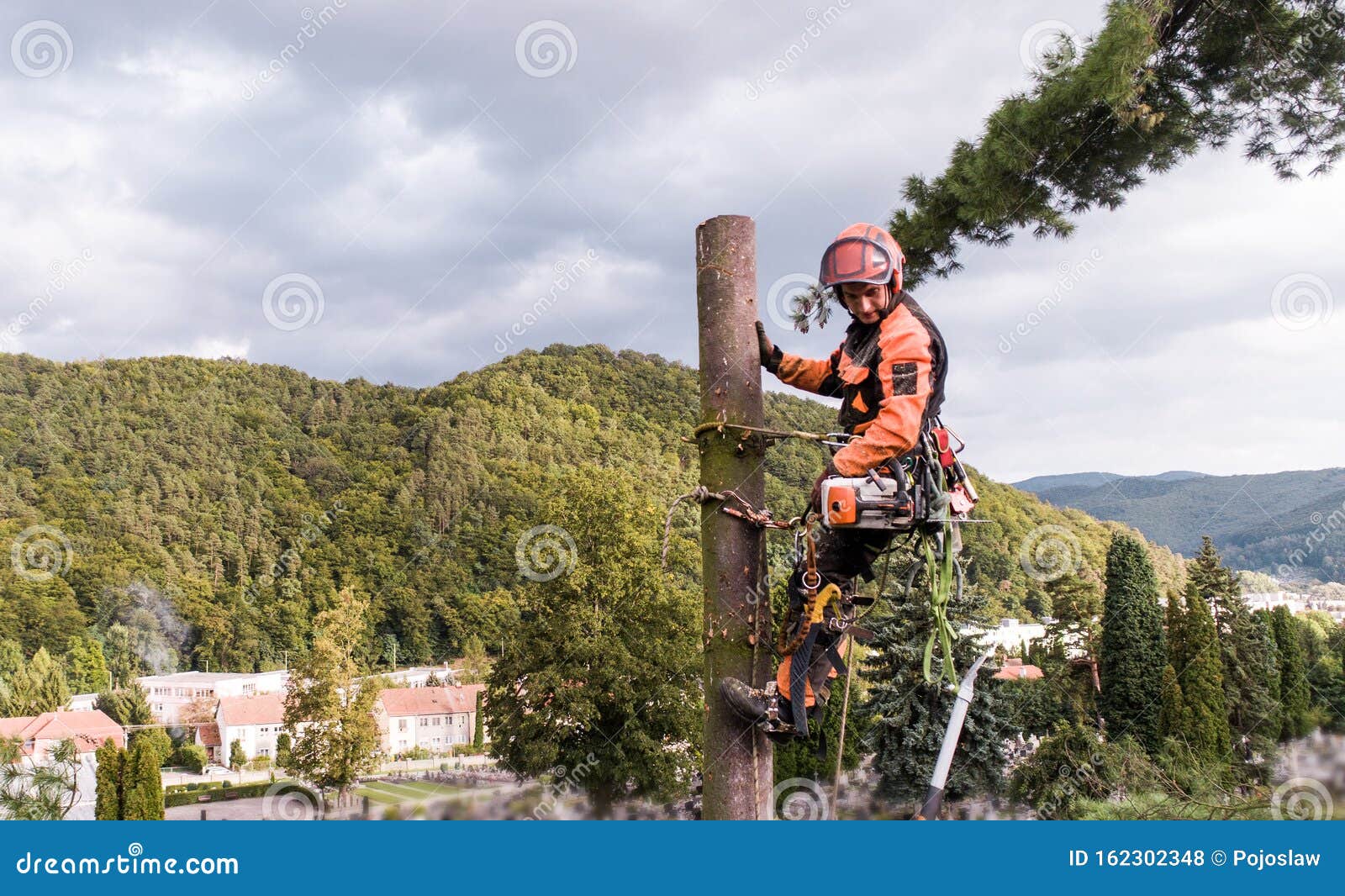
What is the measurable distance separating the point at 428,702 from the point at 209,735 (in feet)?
32.8

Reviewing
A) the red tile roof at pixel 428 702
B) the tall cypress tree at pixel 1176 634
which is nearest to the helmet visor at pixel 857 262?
the tall cypress tree at pixel 1176 634

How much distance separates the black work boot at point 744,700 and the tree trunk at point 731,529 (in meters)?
0.06

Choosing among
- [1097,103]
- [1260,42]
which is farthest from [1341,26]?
[1097,103]

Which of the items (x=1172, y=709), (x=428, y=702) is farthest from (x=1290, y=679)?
(x=428, y=702)

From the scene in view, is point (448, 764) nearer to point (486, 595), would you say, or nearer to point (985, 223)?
point (486, 595)

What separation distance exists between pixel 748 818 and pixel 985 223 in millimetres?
4847

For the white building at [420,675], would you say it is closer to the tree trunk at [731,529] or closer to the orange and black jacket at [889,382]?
the tree trunk at [731,529]

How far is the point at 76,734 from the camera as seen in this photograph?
2936 centimetres

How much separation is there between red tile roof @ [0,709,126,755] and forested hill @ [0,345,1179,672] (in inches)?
290

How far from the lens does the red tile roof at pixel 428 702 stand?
3991 cm

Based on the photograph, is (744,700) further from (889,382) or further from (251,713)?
(251,713)

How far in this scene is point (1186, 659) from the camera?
21.4 metres

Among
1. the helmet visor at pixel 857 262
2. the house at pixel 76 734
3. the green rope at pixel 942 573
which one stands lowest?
the house at pixel 76 734

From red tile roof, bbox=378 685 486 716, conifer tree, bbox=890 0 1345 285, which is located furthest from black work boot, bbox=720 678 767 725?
red tile roof, bbox=378 685 486 716
